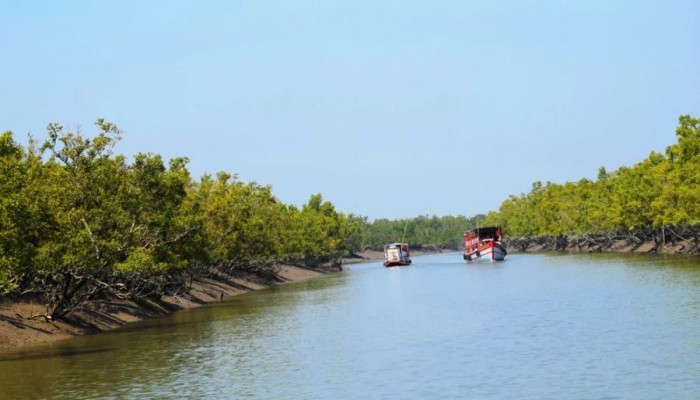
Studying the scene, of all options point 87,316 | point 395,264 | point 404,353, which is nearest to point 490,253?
point 395,264

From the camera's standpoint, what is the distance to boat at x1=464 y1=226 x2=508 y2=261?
6988 inches

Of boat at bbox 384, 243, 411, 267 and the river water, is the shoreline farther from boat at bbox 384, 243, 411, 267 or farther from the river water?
boat at bbox 384, 243, 411, 267

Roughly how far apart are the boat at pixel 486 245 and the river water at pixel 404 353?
9808 cm

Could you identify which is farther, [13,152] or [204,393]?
[13,152]

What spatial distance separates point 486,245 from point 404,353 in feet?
439

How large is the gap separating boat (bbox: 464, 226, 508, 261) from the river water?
98083 millimetres

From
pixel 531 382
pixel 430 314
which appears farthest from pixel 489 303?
pixel 531 382

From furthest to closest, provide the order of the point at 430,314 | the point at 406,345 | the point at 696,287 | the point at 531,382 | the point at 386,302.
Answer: the point at 386,302
the point at 696,287
the point at 430,314
the point at 406,345
the point at 531,382

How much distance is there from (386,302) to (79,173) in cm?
3011

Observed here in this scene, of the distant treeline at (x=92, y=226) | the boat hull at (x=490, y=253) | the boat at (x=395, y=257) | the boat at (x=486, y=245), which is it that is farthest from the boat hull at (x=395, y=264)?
the distant treeline at (x=92, y=226)

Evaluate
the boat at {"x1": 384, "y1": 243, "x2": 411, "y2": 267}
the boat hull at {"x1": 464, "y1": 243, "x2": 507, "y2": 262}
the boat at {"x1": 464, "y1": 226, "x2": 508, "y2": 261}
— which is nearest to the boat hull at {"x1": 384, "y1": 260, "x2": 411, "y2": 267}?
the boat at {"x1": 384, "y1": 243, "x2": 411, "y2": 267}

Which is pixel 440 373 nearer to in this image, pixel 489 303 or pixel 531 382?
pixel 531 382

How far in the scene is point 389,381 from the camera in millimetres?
38188

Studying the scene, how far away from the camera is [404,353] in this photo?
46094 millimetres
